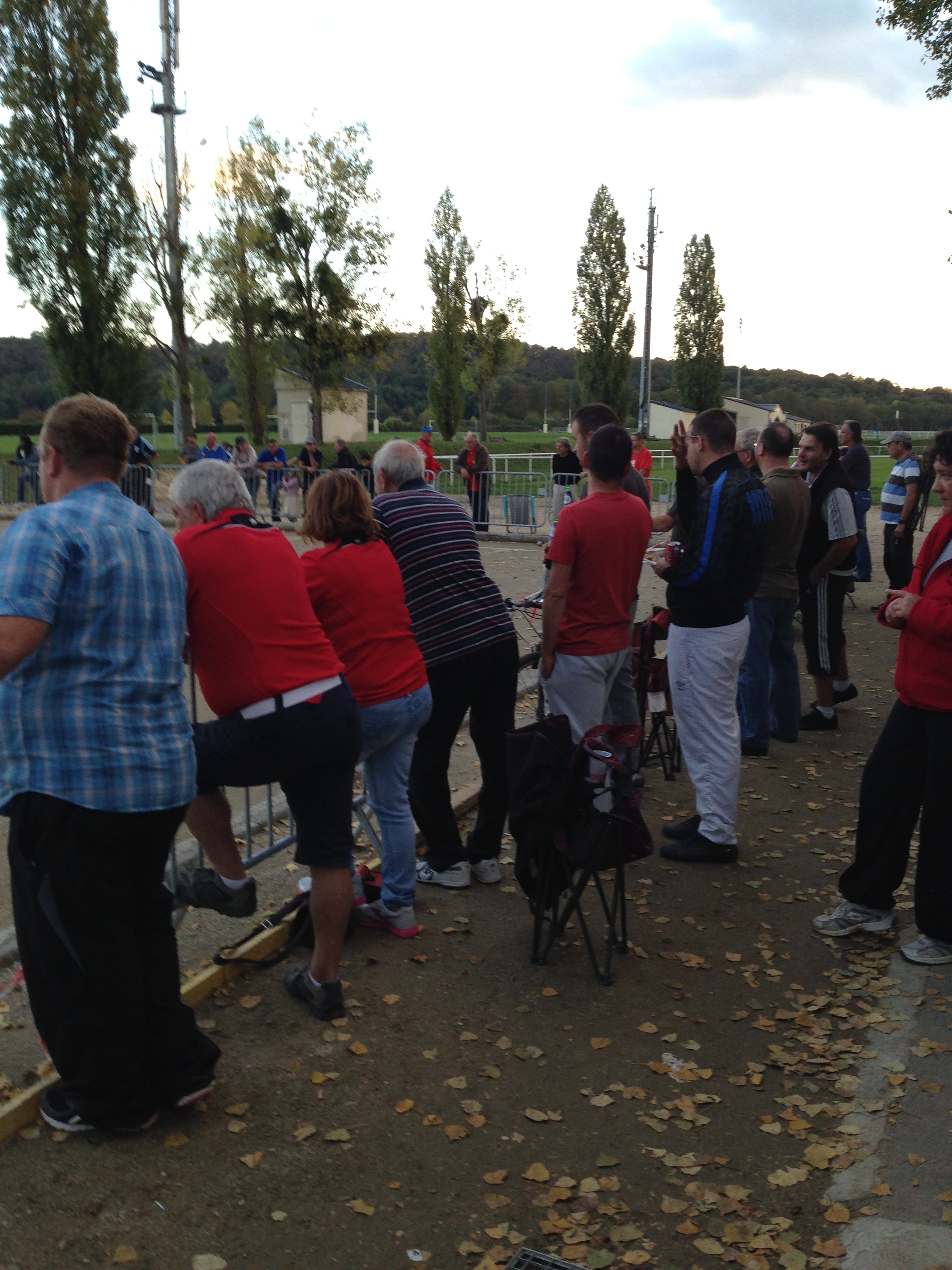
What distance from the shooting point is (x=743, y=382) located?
416 ft

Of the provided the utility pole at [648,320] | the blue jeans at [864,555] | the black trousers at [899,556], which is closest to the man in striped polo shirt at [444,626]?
the black trousers at [899,556]

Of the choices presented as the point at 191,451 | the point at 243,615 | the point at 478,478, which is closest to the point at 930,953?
the point at 243,615

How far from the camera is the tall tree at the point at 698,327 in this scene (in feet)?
255

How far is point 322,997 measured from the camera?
157 inches

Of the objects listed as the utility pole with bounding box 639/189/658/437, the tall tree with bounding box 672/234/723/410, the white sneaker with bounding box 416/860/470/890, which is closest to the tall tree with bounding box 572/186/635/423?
the utility pole with bounding box 639/189/658/437

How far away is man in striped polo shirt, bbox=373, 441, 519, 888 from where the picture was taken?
4.69 m

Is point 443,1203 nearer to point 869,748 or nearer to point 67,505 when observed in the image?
point 67,505

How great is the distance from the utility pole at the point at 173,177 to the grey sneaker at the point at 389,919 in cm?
2780

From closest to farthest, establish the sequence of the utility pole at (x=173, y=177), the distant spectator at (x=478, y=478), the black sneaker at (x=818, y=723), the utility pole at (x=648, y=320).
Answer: the black sneaker at (x=818, y=723) → the distant spectator at (x=478, y=478) → the utility pole at (x=173, y=177) → the utility pole at (x=648, y=320)

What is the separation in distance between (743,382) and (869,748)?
414ft

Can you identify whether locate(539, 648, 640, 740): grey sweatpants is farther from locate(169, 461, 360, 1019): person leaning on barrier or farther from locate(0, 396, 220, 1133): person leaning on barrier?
locate(0, 396, 220, 1133): person leaning on barrier

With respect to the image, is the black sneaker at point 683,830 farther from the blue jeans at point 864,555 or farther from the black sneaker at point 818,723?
the blue jeans at point 864,555

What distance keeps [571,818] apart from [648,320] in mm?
49510

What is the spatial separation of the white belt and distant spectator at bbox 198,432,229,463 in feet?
61.3
